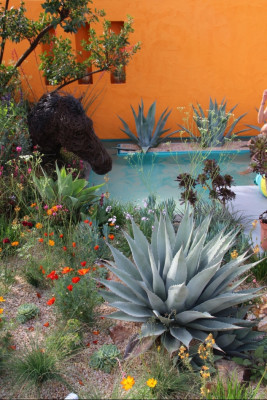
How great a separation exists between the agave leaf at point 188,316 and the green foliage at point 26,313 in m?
1.05

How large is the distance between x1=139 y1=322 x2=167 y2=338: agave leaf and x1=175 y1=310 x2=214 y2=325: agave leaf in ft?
0.37

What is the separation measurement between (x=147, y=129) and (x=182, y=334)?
6493 mm

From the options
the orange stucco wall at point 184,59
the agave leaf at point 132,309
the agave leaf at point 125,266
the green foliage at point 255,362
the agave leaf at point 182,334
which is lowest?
the green foliage at point 255,362

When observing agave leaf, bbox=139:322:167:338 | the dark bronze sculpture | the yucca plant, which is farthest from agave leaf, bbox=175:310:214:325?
the yucca plant

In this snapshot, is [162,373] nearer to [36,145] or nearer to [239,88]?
[36,145]

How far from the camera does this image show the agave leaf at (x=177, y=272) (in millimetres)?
2920

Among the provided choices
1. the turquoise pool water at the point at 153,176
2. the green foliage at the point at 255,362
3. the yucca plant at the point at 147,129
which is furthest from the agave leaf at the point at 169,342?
the yucca plant at the point at 147,129

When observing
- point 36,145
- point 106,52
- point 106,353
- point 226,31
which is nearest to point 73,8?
point 106,52

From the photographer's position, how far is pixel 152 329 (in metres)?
2.89

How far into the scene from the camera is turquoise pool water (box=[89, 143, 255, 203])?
23.3 feet

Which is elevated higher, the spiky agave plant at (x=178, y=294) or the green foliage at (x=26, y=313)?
the spiky agave plant at (x=178, y=294)

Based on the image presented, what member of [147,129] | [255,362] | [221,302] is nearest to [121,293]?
[221,302]

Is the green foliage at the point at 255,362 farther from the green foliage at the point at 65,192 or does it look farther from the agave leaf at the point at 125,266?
the green foliage at the point at 65,192

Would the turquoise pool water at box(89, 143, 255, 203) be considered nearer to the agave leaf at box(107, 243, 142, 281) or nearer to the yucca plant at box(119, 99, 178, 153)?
the yucca plant at box(119, 99, 178, 153)
